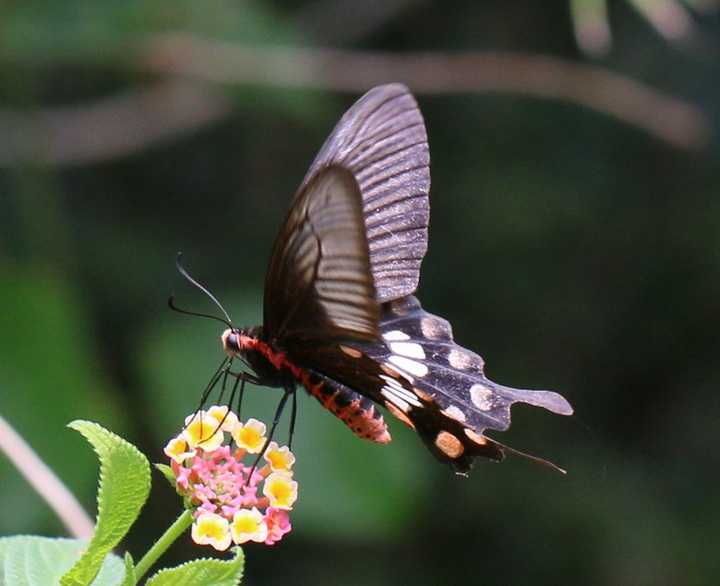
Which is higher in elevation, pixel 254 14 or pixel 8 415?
pixel 254 14

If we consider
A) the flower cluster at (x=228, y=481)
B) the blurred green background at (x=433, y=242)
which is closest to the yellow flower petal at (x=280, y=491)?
the flower cluster at (x=228, y=481)

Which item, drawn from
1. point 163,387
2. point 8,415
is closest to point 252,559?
point 163,387

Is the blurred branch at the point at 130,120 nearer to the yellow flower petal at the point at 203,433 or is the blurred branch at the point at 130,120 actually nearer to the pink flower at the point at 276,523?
the yellow flower petal at the point at 203,433

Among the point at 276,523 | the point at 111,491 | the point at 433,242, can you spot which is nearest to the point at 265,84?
the point at 433,242

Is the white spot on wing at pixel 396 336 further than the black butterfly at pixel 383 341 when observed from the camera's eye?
Yes

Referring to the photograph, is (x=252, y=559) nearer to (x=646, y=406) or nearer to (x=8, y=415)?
(x=8, y=415)

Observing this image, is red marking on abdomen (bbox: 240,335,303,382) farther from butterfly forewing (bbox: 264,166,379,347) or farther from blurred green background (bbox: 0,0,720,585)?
blurred green background (bbox: 0,0,720,585)

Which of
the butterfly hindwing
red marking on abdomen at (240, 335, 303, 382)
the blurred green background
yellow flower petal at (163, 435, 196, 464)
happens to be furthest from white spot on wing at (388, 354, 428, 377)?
the blurred green background

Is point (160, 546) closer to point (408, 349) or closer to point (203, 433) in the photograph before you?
point (203, 433)

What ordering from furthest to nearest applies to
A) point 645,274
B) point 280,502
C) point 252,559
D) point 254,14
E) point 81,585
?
point 645,274 → point 252,559 → point 254,14 → point 280,502 → point 81,585
